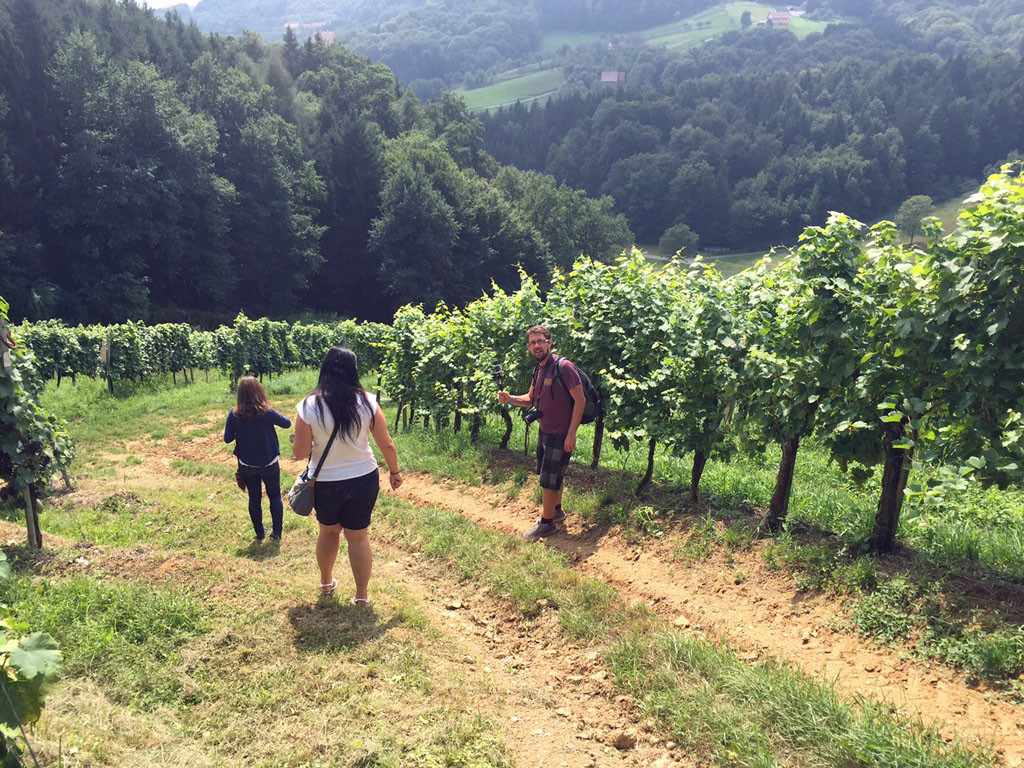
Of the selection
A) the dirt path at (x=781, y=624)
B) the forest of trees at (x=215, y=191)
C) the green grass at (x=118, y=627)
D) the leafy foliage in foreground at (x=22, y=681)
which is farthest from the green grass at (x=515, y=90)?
the leafy foliage in foreground at (x=22, y=681)

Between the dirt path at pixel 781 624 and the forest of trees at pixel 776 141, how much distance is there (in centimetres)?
10432

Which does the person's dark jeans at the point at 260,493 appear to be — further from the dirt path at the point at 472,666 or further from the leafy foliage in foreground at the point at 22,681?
the leafy foliage in foreground at the point at 22,681

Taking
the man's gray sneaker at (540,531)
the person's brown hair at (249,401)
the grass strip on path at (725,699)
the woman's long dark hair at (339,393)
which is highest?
the woman's long dark hair at (339,393)

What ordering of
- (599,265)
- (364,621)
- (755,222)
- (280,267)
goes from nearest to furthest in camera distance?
(364,621) → (599,265) → (280,267) → (755,222)

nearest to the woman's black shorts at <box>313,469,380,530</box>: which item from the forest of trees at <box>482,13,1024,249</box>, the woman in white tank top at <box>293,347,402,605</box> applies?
the woman in white tank top at <box>293,347,402,605</box>

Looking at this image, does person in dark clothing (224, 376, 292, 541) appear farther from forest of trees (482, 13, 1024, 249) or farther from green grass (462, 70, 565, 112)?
green grass (462, 70, 565, 112)

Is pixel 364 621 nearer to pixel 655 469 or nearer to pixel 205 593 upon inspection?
pixel 205 593

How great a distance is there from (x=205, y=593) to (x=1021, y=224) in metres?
6.02

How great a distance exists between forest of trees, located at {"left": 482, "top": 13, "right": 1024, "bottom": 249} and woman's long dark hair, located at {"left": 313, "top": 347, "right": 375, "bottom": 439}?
348 feet

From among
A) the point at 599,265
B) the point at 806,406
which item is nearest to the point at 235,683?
the point at 806,406

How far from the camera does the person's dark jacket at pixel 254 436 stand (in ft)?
Result: 22.4

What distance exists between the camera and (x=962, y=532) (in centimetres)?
557

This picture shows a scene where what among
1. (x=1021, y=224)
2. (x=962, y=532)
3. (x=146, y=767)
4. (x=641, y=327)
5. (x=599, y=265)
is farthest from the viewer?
(x=599, y=265)

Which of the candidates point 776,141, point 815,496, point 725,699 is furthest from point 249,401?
point 776,141
